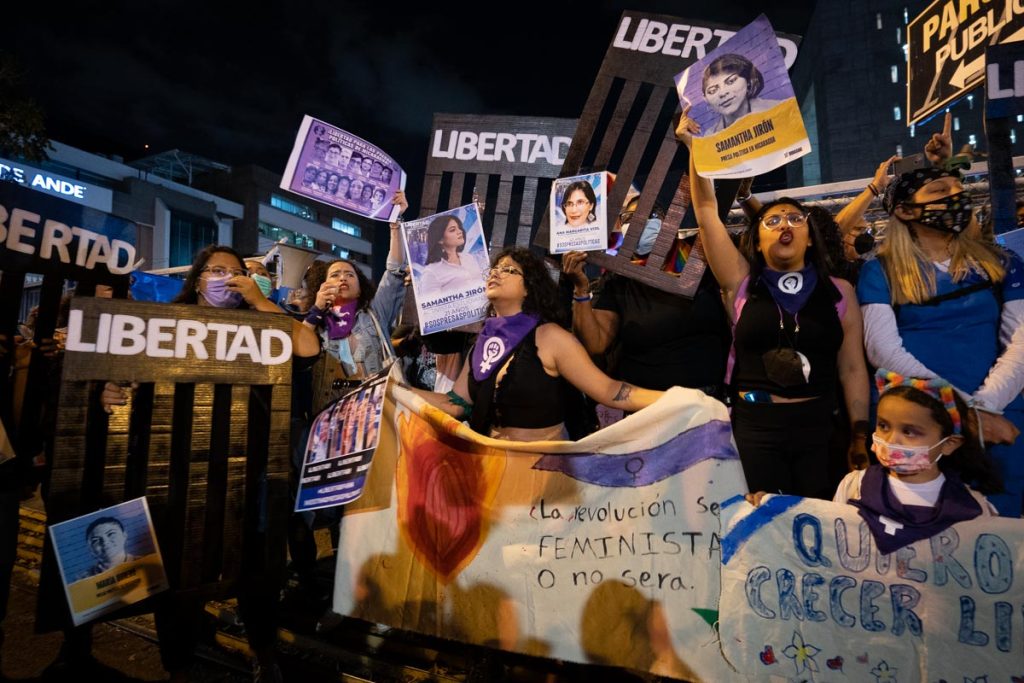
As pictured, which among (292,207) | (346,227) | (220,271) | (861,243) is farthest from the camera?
(346,227)

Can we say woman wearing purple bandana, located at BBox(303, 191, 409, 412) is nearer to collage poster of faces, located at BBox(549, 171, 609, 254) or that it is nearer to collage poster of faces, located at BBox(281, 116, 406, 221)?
collage poster of faces, located at BBox(281, 116, 406, 221)

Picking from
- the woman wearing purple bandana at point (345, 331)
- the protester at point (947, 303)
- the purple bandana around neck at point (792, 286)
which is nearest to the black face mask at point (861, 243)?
the protester at point (947, 303)

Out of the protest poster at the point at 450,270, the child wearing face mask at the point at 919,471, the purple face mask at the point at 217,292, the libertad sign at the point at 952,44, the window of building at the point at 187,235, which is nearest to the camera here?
the child wearing face mask at the point at 919,471

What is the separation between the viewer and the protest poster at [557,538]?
2102mm

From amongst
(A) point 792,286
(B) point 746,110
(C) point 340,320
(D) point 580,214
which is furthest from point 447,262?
(A) point 792,286

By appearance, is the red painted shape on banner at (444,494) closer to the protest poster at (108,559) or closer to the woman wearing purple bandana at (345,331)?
the woman wearing purple bandana at (345,331)

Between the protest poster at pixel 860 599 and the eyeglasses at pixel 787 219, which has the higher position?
the eyeglasses at pixel 787 219

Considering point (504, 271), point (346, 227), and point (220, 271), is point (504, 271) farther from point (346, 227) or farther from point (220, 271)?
point (346, 227)

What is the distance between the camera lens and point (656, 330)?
110 inches

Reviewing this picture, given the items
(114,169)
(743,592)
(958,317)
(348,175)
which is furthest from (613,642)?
(114,169)

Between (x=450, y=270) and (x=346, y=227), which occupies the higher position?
(x=346, y=227)

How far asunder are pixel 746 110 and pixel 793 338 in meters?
0.97

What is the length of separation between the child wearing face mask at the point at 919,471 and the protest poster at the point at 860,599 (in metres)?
0.05

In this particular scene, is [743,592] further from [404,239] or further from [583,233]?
[404,239]
